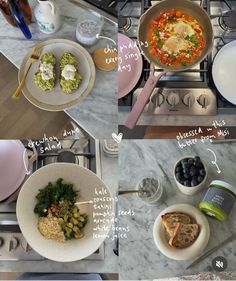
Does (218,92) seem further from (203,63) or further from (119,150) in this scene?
(119,150)

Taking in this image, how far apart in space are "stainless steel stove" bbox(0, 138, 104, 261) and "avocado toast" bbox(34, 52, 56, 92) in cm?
10

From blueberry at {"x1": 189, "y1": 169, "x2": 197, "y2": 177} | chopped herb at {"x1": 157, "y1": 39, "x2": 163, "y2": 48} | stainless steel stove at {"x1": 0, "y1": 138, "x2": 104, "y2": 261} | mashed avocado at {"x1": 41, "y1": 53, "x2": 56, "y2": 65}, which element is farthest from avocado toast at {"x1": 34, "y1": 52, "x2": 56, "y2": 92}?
blueberry at {"x1": 189, "y1": 169, "x2": 197, "y2": 177}

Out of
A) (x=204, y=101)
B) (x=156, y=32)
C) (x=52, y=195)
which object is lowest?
(x=52, y=195)

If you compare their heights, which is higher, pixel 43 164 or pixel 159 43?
pixel 159 43

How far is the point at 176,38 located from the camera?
98 centimetres

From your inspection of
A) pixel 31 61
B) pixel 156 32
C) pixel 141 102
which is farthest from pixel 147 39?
pixel 31 61

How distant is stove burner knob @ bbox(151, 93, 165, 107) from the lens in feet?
3.18

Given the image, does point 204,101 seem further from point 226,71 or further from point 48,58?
point 48,58

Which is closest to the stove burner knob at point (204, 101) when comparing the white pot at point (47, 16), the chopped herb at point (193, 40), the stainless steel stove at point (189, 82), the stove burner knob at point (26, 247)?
the stainless steel stove at point (189, 82)

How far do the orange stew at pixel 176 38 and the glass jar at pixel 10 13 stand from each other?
240 millimetres

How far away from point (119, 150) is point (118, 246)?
18 cm

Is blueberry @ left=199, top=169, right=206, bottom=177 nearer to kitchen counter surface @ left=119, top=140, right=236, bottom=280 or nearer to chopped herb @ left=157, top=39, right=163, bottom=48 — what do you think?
kitchen counter surface @ left=119, top=140, right=236, bottom=280

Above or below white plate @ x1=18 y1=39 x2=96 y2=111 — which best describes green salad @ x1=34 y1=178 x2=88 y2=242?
below

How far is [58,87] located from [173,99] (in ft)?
0.72
